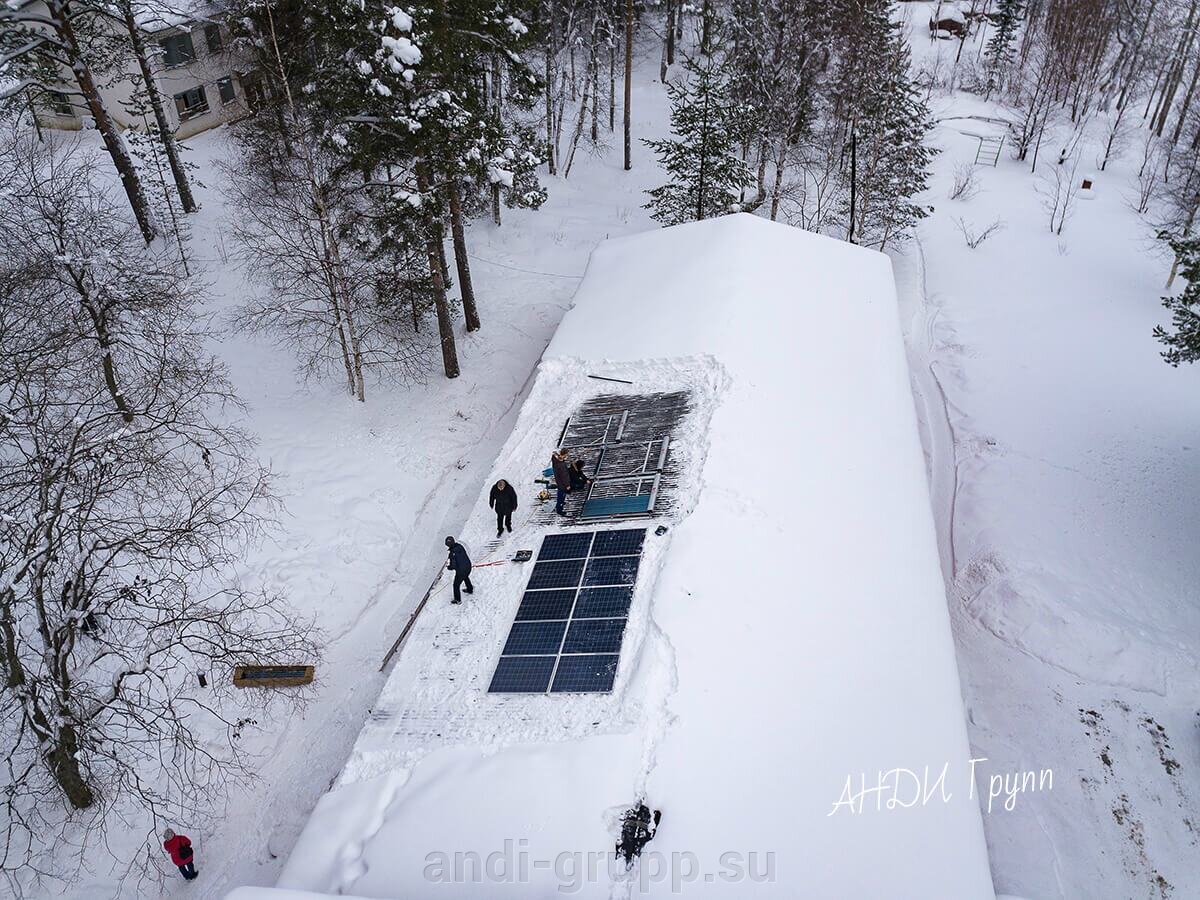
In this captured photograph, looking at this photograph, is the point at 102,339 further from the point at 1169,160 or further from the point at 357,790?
the point at 1169,160

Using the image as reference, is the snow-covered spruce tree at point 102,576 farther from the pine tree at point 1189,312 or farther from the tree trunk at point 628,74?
the tree trunk at point 628,74

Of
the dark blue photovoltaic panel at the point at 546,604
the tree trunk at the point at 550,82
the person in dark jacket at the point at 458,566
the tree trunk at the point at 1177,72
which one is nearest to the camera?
the dark blue photovoltaic panel at the point at 546,604

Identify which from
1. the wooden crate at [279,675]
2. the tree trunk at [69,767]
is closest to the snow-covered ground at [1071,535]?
the wooden crate at [279,675]

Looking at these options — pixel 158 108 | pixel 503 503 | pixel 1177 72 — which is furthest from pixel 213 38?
pixel 1177 72

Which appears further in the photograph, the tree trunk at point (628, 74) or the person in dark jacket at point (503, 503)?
the tree trunk at point (628, 74)

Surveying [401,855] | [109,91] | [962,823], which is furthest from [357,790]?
[109,91]

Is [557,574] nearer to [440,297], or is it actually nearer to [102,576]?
[102,576]
